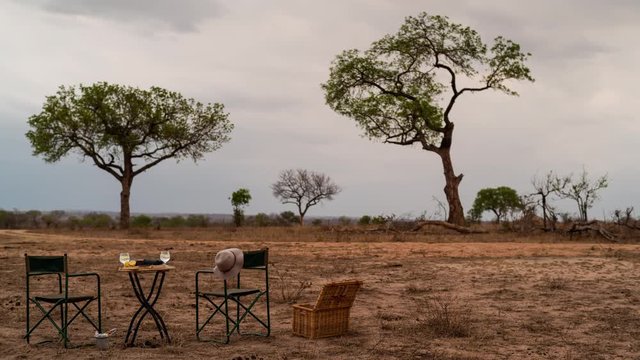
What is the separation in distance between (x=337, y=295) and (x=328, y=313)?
0.24 meters

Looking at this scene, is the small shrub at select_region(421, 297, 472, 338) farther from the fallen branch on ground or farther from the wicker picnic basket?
the fallen branch on ground

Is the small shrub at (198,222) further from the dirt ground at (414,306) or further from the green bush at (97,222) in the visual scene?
the dirt ground at (414,306)

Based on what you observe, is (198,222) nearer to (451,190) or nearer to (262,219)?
(262,219)

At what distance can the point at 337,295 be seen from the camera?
7609 millimetres

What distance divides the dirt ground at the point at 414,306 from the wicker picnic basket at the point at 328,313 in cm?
14

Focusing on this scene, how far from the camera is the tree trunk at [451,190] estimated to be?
102 feet

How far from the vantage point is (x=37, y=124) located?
3528 cm

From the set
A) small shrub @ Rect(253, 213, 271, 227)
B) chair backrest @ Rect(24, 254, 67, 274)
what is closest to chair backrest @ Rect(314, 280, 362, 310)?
chair backrest @ Rect(24, 254, 67, 274)

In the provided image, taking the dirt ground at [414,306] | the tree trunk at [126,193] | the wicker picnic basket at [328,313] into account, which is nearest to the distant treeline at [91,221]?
the tree trunk at [126,193]

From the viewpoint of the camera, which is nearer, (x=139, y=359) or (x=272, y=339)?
(x=139, y=359)

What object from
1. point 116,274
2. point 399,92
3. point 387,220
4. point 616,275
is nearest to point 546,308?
point 616,275

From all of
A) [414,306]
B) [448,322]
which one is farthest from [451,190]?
[448,322]

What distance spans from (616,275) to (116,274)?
9750 mm

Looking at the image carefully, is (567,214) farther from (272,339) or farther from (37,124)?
(37,124)
